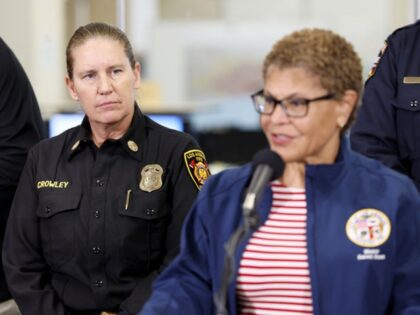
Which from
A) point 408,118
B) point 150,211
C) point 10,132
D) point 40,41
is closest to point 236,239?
point 150,211

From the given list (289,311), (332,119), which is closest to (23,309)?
(289,311)

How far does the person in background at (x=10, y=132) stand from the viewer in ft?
7.98

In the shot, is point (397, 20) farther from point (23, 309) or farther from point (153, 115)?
point (23, 309)

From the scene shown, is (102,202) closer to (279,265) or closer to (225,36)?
(279,265)

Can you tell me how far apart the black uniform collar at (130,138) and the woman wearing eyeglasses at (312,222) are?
51cm

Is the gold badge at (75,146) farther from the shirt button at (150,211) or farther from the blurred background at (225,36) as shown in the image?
the blurred background at (225,36)

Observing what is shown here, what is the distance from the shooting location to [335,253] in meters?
1.65

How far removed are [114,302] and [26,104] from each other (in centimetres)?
69

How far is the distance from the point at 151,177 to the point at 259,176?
730 mm

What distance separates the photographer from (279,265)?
167 cm

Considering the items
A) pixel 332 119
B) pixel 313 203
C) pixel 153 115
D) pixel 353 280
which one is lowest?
pixel 153 115

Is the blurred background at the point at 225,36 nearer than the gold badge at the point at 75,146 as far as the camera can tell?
No

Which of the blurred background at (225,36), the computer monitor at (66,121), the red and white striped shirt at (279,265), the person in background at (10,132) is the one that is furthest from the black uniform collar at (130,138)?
the blurred background at (225,36)

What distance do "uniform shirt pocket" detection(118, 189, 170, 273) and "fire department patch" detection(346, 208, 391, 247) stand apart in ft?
2.07
